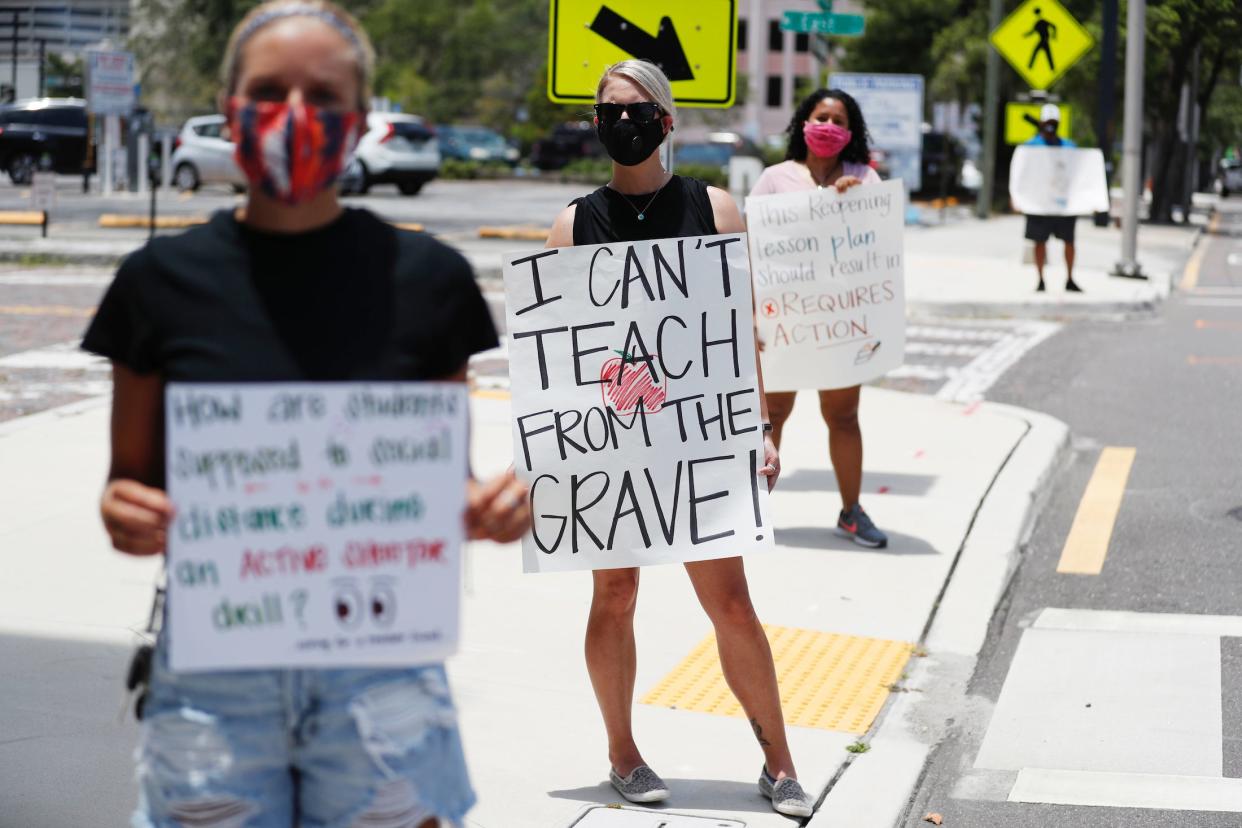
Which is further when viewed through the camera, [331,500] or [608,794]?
[608,794]

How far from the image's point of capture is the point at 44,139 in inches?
1512

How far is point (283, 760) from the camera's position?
8.40 feet

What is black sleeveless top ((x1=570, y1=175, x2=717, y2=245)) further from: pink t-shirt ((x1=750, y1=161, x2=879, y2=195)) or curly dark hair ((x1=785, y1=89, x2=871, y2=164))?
pink t-shirt ((x1=750, y1=161, x2=879, y2=195))

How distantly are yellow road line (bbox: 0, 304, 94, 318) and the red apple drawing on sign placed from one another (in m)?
11.6

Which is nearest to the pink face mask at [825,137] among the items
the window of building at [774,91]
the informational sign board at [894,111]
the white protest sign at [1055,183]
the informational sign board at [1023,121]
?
the white protest sign at [1055,183]

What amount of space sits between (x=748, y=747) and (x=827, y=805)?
48 cm

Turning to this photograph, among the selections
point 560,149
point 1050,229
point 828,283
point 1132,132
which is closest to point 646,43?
point 828,283

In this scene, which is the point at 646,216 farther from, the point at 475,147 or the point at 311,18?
the point at 475,147

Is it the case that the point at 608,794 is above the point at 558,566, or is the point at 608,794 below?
below

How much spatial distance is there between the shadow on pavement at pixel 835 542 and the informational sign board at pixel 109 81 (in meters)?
24.7

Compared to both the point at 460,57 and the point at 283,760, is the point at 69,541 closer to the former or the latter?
the point at 283,760

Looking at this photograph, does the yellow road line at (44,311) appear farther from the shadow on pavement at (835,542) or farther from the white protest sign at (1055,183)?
the white protest sign at (1055,183)

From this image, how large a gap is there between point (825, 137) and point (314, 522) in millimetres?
4797

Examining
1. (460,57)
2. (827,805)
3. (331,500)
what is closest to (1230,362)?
(827,805)
